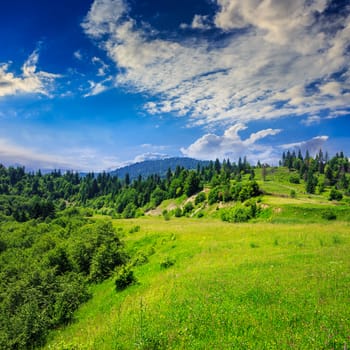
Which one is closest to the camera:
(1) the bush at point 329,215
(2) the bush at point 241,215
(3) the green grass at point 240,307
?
(3) the green grass at point 240,307

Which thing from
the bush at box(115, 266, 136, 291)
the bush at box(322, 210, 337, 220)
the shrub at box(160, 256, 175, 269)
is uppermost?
the bush at box(322, 210, 337, 220)

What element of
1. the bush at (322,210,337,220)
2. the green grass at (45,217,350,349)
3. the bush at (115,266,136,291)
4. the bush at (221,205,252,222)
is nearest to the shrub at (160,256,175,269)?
the green grass at (45,217,350,349)

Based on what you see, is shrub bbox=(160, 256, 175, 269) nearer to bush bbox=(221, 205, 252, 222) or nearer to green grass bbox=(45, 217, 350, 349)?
green grass bbox=(45, 217, 350, 349)

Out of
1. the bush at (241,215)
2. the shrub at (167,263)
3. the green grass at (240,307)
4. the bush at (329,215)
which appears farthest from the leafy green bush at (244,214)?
the shrub at (167,263)

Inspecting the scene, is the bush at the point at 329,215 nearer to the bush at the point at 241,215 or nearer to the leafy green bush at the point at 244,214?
the leafy green bush at the point at 244,214

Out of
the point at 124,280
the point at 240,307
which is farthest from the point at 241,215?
the point at 240,307

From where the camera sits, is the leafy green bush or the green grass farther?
the leafy green bush

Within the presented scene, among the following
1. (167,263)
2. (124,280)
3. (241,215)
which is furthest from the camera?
(241,215)

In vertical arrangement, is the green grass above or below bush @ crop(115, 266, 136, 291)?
above

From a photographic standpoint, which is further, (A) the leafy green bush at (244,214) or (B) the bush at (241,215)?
(A) the leafy green bush at (244,214)

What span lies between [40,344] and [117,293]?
6210mm

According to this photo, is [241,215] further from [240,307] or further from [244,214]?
[240,307]

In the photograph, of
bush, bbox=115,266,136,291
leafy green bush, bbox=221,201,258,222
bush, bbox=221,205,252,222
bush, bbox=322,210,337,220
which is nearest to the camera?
bush, bbox=115,266,136,291

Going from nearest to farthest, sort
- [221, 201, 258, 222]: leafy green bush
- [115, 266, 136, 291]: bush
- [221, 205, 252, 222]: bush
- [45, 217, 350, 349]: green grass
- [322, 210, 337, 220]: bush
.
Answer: [45, 217, 350, 349]: green grass < [115, 266, 136, 291]: bush < [322, 210, 337, 220]: bush < [221, 205, 252, 222]: bush < [221, 201, 258, 222]: leafy green bush
